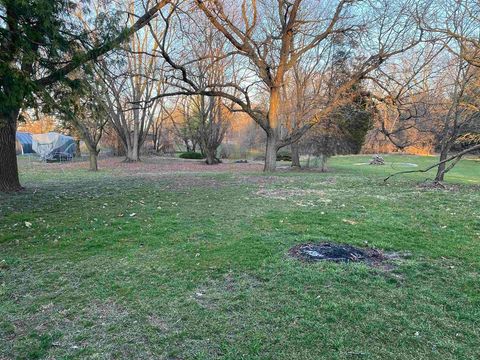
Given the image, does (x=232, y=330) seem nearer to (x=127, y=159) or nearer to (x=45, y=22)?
(x=45, y=22)

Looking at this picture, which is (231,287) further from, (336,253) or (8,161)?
(8,161)

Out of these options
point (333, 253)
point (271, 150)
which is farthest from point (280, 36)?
point (333, 253)

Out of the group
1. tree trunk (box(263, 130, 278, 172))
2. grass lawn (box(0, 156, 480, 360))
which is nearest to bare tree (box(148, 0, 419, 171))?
tree trunk (box(263, 130, 278, 172))

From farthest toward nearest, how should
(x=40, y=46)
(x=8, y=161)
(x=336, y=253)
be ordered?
(x=8, y=161), (x=40, y=46), (x=336, y=253)

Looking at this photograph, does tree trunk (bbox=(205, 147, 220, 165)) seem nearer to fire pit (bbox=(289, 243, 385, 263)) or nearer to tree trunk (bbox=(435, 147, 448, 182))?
tree trunk (bbox=(435, 147, 448, 182))

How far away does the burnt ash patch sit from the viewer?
13.1 ft

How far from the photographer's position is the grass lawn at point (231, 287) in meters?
2.43

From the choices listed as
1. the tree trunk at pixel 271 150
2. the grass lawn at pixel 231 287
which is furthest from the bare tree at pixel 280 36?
the grass lawn at pixel 231 287

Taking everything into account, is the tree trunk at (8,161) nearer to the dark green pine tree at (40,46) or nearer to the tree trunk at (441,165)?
the dark green pine tree at (40,46)

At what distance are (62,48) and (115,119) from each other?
2021 cm

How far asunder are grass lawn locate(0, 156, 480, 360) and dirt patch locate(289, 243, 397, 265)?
0.17 meters

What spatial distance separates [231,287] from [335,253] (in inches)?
59.1

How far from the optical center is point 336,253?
4184mm

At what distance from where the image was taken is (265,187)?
10297mm
